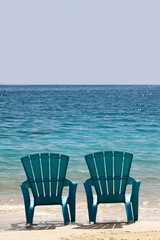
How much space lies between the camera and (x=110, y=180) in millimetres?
8195

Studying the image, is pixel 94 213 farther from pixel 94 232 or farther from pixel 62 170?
pixel 94 232

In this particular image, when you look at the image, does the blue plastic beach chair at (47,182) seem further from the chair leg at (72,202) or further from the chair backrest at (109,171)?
the chair backrest at (109,171)

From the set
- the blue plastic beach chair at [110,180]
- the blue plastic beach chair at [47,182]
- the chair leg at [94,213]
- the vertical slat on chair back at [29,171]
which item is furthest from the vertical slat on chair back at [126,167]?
the vertical slat on chair back at [29,171]

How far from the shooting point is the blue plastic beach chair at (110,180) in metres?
8.14

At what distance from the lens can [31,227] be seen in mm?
8062

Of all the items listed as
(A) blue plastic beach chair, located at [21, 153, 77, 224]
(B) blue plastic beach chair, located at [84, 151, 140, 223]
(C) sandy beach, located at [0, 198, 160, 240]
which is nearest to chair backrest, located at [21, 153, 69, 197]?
(A) blue plastic beach chair, located at [21, 153, 77, 224]

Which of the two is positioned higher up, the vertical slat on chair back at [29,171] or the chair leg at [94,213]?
the vertical slat on chair back at [29,171]

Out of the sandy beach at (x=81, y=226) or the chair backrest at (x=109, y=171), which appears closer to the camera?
the sandy beach at (x=81, y=226)

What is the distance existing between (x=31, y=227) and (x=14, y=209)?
Answer: 1.61m

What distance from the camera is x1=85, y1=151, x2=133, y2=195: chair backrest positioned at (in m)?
8.15

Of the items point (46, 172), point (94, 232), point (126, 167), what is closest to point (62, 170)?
point (46, 172)

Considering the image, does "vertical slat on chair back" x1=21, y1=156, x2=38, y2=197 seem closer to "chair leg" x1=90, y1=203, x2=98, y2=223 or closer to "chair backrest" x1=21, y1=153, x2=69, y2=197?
"chair backrest" x1=21, y1=153, x2=69, y2=197

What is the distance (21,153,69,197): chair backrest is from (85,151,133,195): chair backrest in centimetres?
32

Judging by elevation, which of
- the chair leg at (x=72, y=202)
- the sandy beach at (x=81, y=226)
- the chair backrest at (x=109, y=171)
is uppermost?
the chair backrest at (x=109, y=171)
